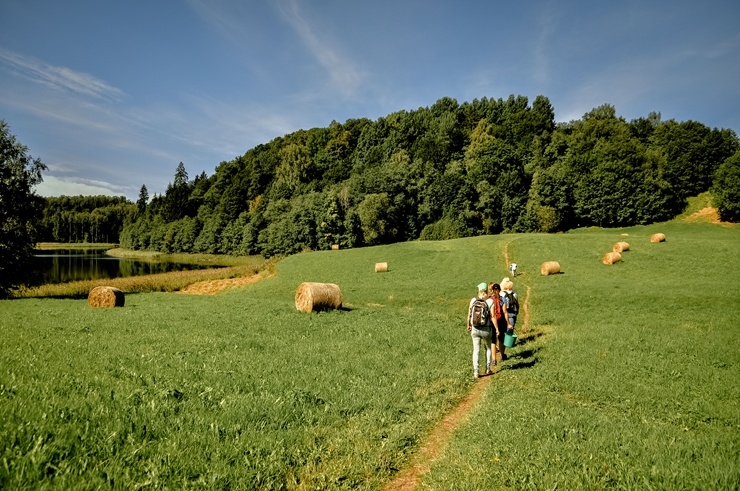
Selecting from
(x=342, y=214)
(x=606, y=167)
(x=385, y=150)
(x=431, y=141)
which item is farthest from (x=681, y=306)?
(x=385, y=150)

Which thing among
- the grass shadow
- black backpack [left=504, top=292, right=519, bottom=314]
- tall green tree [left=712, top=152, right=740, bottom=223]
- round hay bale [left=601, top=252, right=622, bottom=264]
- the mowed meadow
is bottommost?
the grass shadow

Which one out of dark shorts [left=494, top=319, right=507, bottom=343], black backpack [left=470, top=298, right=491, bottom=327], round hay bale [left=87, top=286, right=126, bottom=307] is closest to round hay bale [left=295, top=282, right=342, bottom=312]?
dark shorts [left=494, top=319, right=507, bottom=343]

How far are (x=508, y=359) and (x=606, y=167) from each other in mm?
80179

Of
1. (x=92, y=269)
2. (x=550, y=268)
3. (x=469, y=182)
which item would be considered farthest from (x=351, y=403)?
(x=92, y=269)

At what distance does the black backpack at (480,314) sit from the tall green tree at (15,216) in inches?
1784

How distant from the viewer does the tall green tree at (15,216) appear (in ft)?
123

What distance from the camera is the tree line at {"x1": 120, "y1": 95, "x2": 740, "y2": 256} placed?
80500 millimetres

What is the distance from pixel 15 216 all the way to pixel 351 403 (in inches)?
1810

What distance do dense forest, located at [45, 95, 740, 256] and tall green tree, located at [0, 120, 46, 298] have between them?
186 ft

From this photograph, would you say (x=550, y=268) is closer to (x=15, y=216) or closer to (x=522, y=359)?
(x=522, y=359)

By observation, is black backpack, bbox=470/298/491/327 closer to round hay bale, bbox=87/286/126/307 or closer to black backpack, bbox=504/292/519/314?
black backpack, bbox=504/292/519/314

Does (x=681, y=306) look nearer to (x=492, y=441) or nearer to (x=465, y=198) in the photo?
(x=492, y=441)

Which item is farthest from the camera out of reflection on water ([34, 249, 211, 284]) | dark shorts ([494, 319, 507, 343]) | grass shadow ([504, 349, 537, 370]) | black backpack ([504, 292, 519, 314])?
reflection on water ([34, 249, 211, 284])

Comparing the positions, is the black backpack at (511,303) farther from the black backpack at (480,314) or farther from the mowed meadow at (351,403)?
the black backpack at (480,314)
